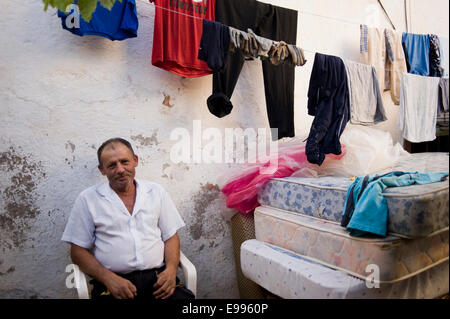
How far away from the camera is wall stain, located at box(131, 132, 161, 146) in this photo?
104 inches

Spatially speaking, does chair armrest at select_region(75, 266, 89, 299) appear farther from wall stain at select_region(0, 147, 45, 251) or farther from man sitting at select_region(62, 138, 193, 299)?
wall stain at select_region(0, 147, 45, 251)

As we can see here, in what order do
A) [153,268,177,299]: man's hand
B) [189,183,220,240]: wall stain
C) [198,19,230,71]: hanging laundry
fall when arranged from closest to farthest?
1. [153,268,177,299]: man's hand
2. [198,19,230,71]: hanging laundry
3. [189,183,220,240]: wall stain

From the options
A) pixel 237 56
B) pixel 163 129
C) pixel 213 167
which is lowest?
pixel 213 167

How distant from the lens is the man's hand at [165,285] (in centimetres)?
197

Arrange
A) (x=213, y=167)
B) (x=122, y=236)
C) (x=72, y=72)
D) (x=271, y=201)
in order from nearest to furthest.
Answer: (x=122, y=236), (x=72, y=72), (x=271, y=201), (x=213, y=167)

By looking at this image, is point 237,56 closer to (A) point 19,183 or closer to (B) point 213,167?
(B) point 213,167

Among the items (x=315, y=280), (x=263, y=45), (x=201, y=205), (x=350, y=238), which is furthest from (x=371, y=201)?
(x=201, y=205)

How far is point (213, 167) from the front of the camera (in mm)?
2971

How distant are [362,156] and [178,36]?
1.71 metres

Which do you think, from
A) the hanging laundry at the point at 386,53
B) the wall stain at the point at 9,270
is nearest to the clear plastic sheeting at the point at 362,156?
the hanging laundry at the point at 386,53

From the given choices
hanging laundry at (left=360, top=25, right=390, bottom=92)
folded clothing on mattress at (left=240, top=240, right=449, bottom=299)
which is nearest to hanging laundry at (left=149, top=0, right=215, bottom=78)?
folded clothing on mattress at (left=240, top=240, right=449, bottom=299)

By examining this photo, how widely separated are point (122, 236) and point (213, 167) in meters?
1.15

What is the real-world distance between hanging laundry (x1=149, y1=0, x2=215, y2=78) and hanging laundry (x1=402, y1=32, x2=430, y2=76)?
2.25 m

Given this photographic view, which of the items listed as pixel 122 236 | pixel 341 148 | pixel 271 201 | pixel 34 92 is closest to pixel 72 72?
pixel 34 92
